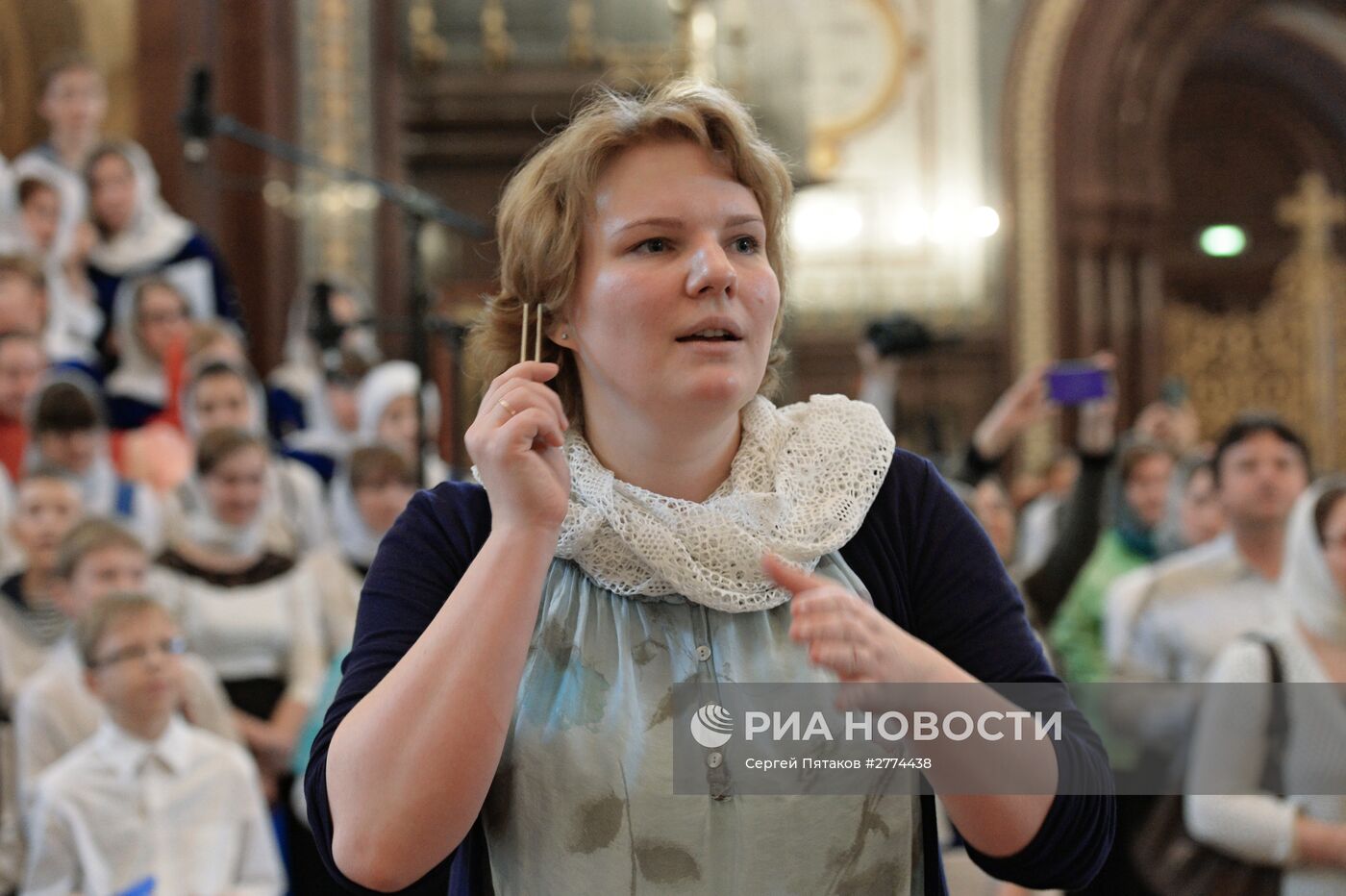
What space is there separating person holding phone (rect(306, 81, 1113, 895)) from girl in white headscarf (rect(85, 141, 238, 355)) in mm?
4338

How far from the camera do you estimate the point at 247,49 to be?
8250 millimetres

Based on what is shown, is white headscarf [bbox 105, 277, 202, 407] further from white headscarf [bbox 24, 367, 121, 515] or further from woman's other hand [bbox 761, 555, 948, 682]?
woman's other hand [bbox 761, 555, 948, 682]

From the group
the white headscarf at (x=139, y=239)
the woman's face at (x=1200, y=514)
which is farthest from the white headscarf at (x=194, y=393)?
the woman's face at (x=1200, y=514)

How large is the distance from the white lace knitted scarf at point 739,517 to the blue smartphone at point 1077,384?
5.99 feet

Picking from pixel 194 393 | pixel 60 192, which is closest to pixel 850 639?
pixel 194 393

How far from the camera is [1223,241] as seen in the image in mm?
11992

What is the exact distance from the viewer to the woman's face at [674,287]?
1.38 m

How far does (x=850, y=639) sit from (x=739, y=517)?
0.91 ft

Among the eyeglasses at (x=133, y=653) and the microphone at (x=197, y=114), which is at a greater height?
the microphone at (x=197, y=114)

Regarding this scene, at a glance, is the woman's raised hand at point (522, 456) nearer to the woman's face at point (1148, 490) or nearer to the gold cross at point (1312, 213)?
the woman's face at point (1148, 490)

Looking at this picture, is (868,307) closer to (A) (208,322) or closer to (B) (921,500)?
(A) (208,322)

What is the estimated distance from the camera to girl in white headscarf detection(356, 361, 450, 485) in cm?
485

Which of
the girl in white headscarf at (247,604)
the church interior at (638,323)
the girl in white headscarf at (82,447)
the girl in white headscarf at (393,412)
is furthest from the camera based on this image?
the girl in white headscarf at (393,412)

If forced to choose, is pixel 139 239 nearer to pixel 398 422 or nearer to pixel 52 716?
pixel 398 422
